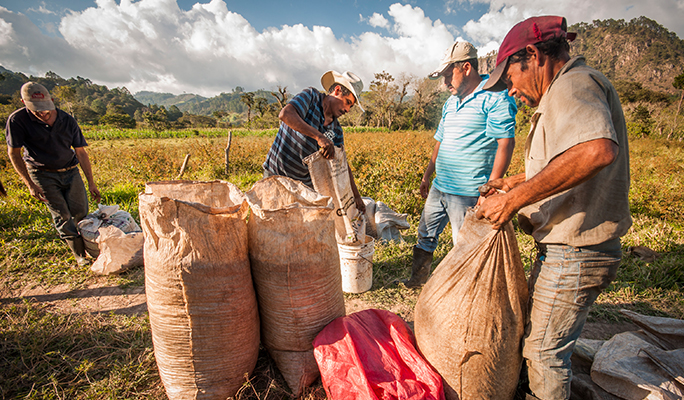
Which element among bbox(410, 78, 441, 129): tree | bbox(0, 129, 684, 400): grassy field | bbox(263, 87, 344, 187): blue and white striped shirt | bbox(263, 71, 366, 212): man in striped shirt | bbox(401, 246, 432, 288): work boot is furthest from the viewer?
bbox(410, 78, 441, 129): tree

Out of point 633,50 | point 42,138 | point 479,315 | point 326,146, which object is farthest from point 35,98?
point 633,50

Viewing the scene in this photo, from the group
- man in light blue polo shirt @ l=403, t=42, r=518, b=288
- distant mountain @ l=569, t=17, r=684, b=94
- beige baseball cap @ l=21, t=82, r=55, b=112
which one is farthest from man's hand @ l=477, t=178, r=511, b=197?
distant mountain @ l=569, t=17, r=684, b=94

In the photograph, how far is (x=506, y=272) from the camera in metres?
1.29

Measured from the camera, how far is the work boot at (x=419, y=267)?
2.72m

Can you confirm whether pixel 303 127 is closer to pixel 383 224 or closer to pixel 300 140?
pixel 300 140

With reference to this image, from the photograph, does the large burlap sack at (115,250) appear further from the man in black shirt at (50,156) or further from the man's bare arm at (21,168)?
the man's bare arm at (21,168)

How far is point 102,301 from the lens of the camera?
272 centimetres

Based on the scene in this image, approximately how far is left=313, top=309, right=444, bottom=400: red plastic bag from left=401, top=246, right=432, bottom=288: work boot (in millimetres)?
1284

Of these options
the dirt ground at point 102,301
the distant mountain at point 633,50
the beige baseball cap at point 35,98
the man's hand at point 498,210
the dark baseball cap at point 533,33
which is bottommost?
the dirt ground at point 102,301

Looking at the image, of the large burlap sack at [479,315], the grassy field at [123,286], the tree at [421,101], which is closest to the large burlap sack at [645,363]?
the large burlap sack at [479,315]

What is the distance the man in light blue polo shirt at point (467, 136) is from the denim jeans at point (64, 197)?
154 inches

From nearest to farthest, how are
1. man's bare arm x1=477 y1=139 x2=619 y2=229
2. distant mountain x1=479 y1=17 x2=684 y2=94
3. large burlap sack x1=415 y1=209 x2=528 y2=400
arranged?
man's bare arm x1=477 y1=139 x2=619 y2=229
large burlap sack x1=415 y1=209 x2=528 y2=400
distant mountain x1=479 y1=17 x2=684 y2=94

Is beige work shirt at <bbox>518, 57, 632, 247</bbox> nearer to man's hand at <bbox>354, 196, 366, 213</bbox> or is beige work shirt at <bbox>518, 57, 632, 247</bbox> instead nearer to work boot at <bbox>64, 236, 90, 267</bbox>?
man's hand at <bbox>354, 196, 366, 213</bbox>

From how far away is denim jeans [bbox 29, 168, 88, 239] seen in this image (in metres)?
3.07
